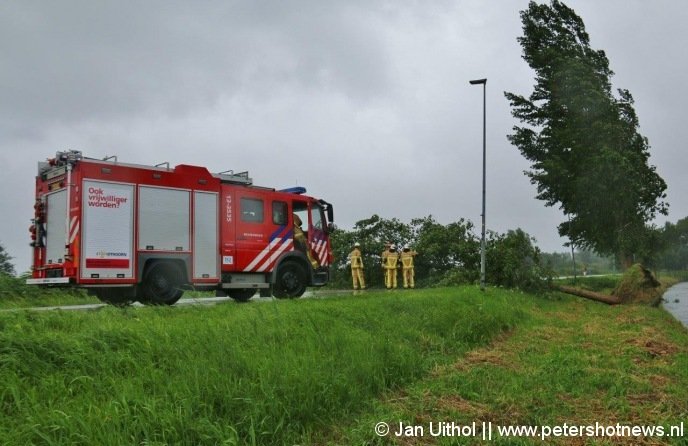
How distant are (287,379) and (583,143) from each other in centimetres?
2709

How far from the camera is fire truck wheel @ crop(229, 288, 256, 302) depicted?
1368cm

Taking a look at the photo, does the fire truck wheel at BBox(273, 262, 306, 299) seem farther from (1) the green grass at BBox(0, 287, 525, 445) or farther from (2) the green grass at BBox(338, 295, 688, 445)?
(1) the green grass at BBox(0, 287, 525, 445)

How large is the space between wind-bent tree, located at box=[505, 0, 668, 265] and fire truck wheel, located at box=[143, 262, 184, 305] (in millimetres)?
21669

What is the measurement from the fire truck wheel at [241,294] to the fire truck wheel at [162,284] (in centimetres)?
194

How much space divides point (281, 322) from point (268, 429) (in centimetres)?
281

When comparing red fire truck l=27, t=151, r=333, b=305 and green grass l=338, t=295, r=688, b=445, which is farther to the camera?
red fire truck l=27, t=151, r=333, b=305

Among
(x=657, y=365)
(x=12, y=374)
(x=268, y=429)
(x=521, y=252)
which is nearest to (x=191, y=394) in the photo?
(x=268, y=429)

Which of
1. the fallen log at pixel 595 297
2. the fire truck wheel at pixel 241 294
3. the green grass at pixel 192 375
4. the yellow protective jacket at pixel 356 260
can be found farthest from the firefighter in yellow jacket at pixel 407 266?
the green grass at pixel 192 375

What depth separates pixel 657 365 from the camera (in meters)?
7.19

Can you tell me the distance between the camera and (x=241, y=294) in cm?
1396

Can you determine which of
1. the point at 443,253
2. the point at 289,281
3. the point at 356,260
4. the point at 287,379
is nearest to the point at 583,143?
the point at 443,253

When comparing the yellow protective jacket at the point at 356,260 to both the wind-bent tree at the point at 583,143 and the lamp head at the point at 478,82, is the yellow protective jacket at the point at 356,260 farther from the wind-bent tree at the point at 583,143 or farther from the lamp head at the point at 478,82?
the wind-bent tree at the point at 583,143

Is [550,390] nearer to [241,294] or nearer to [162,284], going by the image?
[162,284]

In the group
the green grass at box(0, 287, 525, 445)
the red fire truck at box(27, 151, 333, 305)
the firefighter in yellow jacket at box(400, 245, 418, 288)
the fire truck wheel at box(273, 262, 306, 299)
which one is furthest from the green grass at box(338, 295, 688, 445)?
the firefighter in yellow jacket at box(400, 245, 418, 288)
